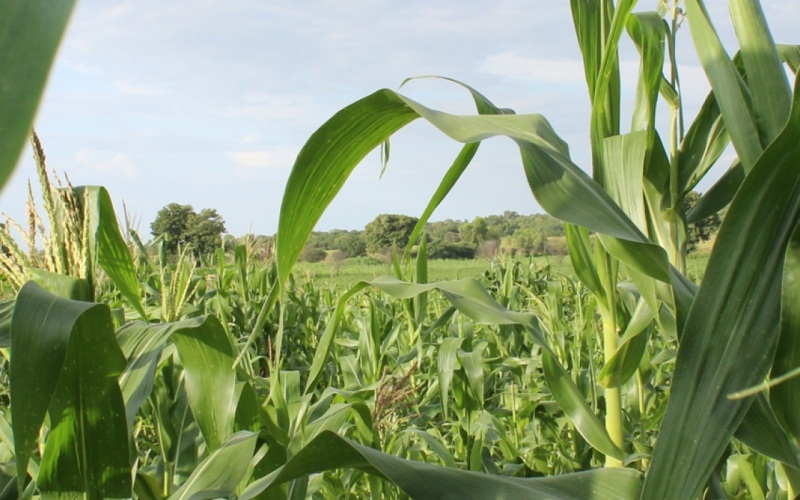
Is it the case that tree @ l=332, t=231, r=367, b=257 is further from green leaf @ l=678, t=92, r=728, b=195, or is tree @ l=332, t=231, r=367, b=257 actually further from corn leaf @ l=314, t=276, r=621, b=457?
green leaf @ l=678, t=92, r=728, b=195

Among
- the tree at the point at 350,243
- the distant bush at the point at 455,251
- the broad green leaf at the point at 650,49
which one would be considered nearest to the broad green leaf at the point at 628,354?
the broad green leaf at the point at 650,49

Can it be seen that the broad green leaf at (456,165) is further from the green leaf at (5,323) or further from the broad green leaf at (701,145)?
the green leaf at (5,323)

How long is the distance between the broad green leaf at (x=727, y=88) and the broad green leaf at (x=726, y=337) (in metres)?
0.12

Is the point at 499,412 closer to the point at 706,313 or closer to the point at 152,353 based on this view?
the point at 152,353

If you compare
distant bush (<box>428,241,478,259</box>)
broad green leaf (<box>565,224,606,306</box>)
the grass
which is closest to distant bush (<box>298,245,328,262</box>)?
the grass

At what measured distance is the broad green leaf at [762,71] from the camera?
0.76 metres

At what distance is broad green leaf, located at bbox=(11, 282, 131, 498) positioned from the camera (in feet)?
2.48

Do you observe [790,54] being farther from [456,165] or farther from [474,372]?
[474,372]

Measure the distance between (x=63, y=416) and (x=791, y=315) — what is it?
923 millimetres

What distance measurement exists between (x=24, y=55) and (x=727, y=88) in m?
0.79

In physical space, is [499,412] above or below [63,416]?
below

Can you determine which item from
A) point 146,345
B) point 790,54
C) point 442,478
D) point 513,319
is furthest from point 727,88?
point 146,345

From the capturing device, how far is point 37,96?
0.19 m

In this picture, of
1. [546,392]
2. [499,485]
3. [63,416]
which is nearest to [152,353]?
[63,416]
